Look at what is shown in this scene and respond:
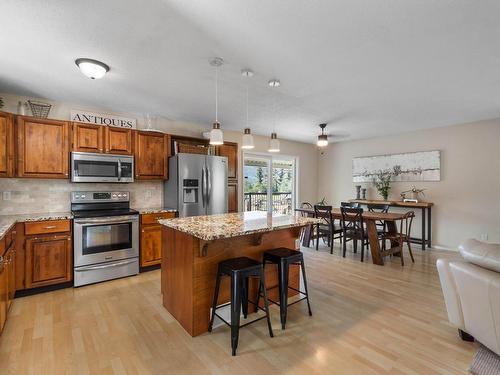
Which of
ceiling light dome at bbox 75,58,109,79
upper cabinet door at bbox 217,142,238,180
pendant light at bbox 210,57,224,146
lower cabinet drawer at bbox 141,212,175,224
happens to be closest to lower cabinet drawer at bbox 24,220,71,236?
lower cabinet drawer at bbox 141,212,175,224

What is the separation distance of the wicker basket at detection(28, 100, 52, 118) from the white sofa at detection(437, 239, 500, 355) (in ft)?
15.2

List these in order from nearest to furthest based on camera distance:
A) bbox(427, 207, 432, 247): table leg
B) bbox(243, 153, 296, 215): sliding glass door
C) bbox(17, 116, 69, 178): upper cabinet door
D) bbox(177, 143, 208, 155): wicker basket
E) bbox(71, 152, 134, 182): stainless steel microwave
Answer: bbox(17, 116, 69, 178): upper cabinet door
bbox(71, 152, 134, 182): stainless steel microwave
bbox(177, 143, 208, 155): wicker basket
bbox(427, 207, 432, 247): table leg
bbox(243, 153, 296, 215): sliding glass door

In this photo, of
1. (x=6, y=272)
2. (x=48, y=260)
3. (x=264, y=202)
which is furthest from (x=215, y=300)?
(x=264, y=202)

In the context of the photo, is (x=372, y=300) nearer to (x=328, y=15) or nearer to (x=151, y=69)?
(x=328, y=15)

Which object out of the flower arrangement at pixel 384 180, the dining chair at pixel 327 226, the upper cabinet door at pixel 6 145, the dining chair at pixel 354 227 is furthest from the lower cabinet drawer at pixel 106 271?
the flower arrangement at pixel 384 180

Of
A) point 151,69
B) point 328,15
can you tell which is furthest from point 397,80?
point 151,69

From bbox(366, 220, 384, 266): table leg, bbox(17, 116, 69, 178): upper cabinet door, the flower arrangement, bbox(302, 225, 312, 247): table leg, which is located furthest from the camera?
the flower arrangement

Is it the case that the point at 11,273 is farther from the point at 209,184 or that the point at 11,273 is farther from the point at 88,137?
the point at 209,184

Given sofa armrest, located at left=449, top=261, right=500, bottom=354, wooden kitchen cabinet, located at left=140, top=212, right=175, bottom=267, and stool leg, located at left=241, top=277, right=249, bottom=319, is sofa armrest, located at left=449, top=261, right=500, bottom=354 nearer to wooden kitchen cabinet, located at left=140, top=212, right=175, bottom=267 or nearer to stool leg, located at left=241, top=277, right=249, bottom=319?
stool leg, located at left=241, top=277, right=249, bottom=319

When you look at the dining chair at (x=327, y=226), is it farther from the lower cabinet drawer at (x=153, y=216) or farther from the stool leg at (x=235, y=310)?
the stool leg at (x=235, y=310)

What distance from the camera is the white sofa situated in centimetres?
177

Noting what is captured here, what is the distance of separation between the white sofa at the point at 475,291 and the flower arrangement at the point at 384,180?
12.8ft

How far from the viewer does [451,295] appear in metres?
2.10

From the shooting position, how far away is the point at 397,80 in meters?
2.92
